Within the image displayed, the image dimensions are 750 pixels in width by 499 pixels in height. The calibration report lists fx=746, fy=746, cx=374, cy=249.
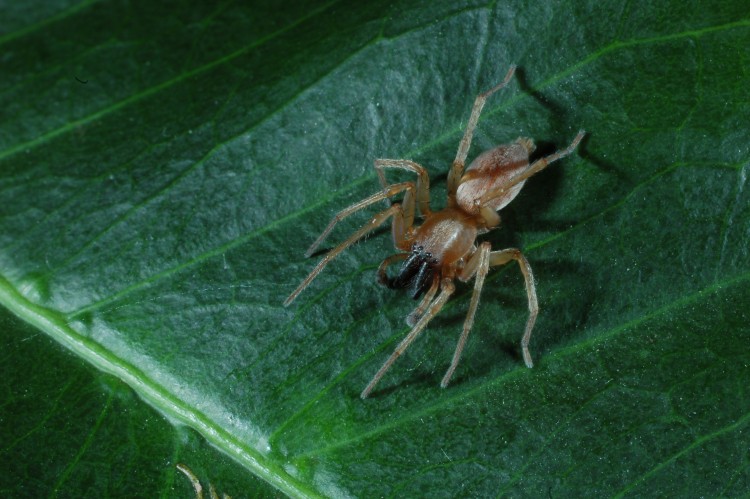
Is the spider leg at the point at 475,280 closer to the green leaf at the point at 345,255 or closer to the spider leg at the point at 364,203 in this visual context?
the green leaf at the point at 345,255

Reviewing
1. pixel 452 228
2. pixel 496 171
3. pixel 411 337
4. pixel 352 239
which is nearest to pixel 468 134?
pixel 496 171

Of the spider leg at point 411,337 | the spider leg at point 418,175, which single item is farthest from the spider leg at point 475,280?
the spider leg at point 418,175

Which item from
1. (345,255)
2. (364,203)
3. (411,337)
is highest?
(364,203)

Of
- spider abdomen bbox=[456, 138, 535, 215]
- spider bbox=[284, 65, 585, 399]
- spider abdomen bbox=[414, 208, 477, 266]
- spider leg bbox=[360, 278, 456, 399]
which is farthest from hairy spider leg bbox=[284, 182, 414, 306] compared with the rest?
spider leg bbox=[360, 278, 456, 399]

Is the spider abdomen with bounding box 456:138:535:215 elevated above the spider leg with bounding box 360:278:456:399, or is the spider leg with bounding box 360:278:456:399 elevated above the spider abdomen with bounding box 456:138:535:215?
the spider abdomen with bounding box 456:138:535:215

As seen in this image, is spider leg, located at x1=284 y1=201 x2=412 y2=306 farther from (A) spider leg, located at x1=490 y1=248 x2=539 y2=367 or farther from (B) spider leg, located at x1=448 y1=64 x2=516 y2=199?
(A) spider leg, located at x1=490 y1=248 x2=539 y2=367

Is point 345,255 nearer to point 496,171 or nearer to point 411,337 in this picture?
point 411,337

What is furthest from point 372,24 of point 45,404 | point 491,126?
point 45,404

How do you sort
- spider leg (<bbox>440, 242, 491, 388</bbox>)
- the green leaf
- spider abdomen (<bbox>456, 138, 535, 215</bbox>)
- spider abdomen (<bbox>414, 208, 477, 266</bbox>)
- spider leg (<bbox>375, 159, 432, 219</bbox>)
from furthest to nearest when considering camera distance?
1. spider abdomen (<bbox>414, 208, 477, 266</bbox>)
2. spider abdomen (<bbox>456, 138, 535, 215</bbox>)
3. spider leg (<bbox>375, 159, 432, 219</bbox>)
4. spider leg (<bbox>440, 242, 491, 388</bbox>)
5. the green leaf
